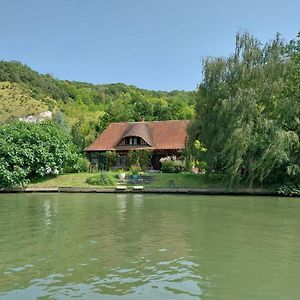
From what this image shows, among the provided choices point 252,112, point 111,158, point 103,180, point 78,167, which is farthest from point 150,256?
point 111,158

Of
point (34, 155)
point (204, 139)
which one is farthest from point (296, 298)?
point (34, 155)

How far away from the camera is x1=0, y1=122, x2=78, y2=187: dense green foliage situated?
3641 centimetres

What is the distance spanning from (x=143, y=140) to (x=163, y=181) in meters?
11.9

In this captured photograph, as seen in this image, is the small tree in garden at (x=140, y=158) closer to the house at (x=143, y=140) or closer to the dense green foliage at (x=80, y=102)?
the house at (x=143, y=140)

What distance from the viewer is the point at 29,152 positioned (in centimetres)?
3775

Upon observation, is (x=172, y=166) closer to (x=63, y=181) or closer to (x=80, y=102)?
(x=63, y=181)

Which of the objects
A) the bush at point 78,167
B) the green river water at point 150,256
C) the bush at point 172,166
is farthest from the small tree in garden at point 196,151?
the green river water at point 150,256

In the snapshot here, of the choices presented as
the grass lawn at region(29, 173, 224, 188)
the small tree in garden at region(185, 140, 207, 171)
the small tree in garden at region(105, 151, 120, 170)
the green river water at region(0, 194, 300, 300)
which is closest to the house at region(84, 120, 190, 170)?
the small tree in garden at region(105, 151, 120, 170)

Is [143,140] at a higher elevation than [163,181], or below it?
higher

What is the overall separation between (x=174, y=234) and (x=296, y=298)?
6.68m

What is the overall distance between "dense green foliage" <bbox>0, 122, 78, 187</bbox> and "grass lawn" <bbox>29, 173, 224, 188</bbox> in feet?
3.18

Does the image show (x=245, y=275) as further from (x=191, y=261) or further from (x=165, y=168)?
(x=165, y=168)

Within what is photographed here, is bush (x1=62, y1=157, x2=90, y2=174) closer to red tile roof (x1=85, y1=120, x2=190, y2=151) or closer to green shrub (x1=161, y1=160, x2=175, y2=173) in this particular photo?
red tile roof (x1=85, y1=120, x2=190, y2=151)

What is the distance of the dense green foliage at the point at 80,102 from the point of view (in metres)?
71.1
